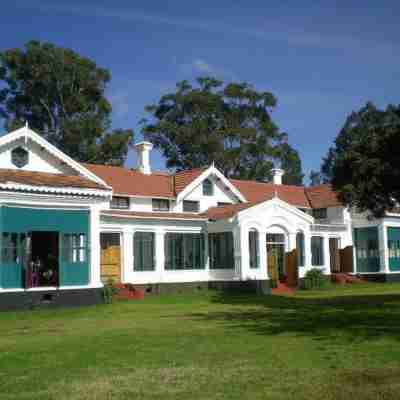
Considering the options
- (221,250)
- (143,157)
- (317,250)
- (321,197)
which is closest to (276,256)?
(221,250)

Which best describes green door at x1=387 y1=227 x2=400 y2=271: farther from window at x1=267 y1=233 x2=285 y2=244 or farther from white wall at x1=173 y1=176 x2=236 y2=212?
white wall at x1=173 y1=176 x2=236 y2=212

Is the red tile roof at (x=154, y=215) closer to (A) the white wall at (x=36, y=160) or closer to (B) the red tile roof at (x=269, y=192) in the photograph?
(A) the white wall at (x=36, y=160)

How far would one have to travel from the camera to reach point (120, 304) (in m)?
24.5

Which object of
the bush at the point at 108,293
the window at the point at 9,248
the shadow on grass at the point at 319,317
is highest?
the window at the point at 9,248

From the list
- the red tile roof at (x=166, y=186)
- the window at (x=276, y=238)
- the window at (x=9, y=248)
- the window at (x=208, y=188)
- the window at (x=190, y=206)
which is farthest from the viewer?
the window at (x=208, y=188)

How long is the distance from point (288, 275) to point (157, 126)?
26.0 metres

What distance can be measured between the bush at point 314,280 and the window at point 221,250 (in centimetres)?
445

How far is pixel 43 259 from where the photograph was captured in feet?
88.9

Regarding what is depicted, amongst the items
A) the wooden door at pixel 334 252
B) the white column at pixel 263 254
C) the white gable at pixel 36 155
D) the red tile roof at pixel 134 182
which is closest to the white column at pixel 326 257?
the wooden door at pixel 334 252

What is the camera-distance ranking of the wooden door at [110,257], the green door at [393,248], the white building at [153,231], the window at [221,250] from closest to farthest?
the white building at [153,231], the wooden door at [110,257], the window at [221,250], the green door at [393,248]

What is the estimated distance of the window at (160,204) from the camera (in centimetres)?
3306

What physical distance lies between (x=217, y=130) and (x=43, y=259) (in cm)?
3150

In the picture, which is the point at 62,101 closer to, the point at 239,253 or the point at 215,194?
the point at 215,194

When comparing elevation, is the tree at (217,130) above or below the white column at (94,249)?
above
